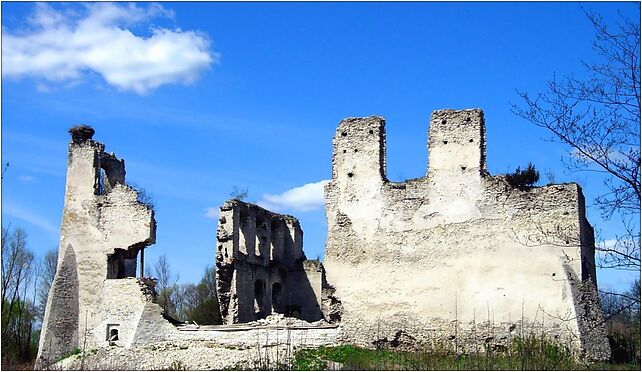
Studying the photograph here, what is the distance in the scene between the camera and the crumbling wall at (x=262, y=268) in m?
26.4

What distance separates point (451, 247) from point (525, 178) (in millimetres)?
2454

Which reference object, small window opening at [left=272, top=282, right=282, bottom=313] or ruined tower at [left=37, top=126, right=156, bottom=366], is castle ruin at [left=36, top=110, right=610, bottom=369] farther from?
small window opening at [left=272, top=282, right=282, bottom=313]

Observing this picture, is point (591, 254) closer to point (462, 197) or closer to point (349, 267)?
point (462, 197)

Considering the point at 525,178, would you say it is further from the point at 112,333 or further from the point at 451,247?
the point at 112,333

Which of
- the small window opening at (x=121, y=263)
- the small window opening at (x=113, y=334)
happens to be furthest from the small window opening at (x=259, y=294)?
the small window opening at (x=113, y=334)

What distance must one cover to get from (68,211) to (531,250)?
13.9 m

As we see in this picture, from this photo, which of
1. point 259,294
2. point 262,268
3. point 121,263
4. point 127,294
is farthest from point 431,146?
point 121,263

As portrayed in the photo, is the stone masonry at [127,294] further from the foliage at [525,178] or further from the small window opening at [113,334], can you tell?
the foliage at [525,178]

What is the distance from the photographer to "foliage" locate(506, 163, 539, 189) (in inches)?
849

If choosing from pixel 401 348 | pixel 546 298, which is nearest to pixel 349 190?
pixel 401 348

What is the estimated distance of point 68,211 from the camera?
2695 cm

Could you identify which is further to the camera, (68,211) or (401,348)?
(68,211)

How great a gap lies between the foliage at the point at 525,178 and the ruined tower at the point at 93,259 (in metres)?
10.5

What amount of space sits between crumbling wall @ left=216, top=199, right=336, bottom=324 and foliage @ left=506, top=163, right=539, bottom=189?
723cm
